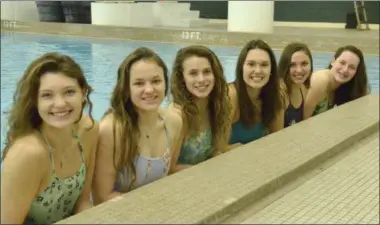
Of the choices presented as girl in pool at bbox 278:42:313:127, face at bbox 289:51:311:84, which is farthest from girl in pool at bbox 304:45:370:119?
face at bbox 289:51:311:84

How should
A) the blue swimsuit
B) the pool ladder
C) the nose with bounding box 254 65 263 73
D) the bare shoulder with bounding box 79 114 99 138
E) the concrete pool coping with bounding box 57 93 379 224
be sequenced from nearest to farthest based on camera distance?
1. the concrete pool coping with bounding box 57 93 379 224
2. the bare shoulder with bounding box 79 114 99 138
3. the nose with bounding box 254 65 263 73
4. the blue swimsuit
5. the pool ladder

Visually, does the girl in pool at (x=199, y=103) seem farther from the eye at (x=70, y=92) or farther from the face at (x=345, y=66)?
the face at (x=345, y=66)

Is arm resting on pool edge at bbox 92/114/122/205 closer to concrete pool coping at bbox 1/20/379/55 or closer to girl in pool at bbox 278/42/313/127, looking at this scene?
girl in pool at bbox 278/42/313/127

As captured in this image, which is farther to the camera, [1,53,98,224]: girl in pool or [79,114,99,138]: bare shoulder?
[79,114,99,138]: bare shoulder

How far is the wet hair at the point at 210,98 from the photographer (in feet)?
8.35

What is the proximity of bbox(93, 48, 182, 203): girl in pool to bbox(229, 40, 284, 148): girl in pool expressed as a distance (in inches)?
28.7

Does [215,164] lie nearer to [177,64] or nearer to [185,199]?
[185,199]

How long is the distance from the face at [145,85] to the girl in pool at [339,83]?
167cm

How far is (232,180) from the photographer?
1849 mm

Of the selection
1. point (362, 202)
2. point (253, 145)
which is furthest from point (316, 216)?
point (253, 145)

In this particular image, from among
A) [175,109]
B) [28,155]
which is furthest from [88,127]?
[175,109]

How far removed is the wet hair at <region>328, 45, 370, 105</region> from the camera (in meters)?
3.66

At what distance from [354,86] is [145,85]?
205 centimetres

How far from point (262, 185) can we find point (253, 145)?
1.73ft
